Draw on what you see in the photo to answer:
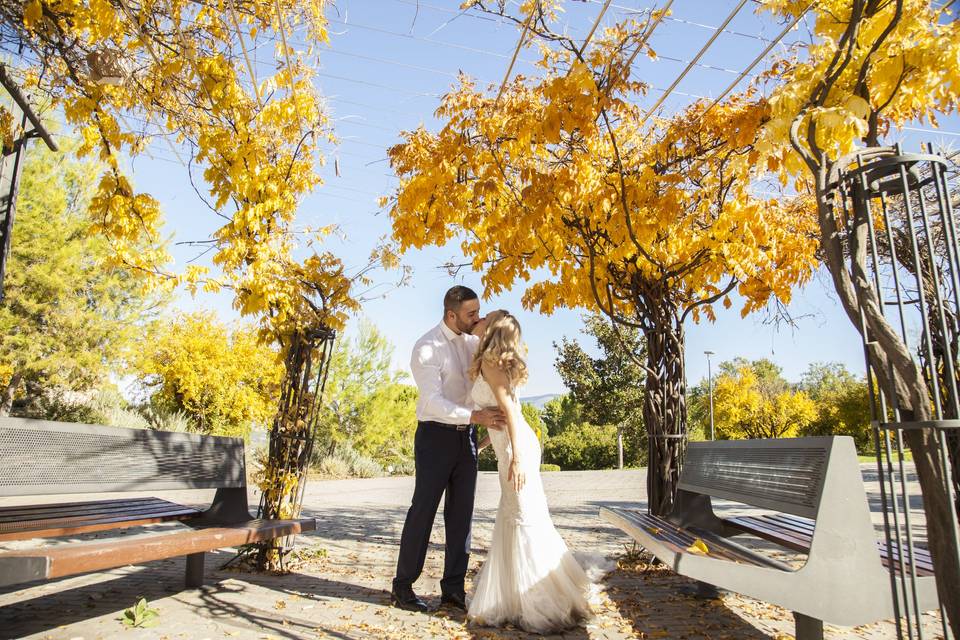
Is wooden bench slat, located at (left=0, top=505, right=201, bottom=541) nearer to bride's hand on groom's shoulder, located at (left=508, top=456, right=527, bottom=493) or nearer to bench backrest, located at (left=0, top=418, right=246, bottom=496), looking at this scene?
bench backrest, located at (left=0, top=418, right=246, bottom=496)

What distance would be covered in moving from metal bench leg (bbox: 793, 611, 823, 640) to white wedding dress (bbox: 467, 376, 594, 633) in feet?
3.99

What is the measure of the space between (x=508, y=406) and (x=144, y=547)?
217 centimetres

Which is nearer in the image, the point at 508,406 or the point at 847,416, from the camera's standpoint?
the point at 508,406

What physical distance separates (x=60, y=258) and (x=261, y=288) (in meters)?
18.1

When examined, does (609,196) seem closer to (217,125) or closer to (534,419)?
(217,125)

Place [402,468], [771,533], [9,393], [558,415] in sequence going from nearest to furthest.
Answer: [771,533]
[9,393]
[402,468]
[558,415]

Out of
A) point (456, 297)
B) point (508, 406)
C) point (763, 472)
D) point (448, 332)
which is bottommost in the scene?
point (763, 472)

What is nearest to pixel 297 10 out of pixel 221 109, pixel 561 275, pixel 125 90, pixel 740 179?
pixel 221 109

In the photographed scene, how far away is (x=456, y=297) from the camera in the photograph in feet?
15.2

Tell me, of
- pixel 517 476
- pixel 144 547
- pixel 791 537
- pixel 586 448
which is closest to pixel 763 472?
pixel 791 537

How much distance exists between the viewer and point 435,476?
4328 millimetres

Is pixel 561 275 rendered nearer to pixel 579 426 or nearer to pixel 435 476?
pixel 435 476

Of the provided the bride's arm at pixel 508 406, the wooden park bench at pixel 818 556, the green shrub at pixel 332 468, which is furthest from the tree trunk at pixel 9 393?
the wooden park bench at pixel 818 556

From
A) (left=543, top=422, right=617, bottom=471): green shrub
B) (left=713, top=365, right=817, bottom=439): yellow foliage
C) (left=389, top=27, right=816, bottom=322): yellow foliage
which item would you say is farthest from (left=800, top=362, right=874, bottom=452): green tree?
(left=389, top=27, right=816, bottom=322): yellow foliage
